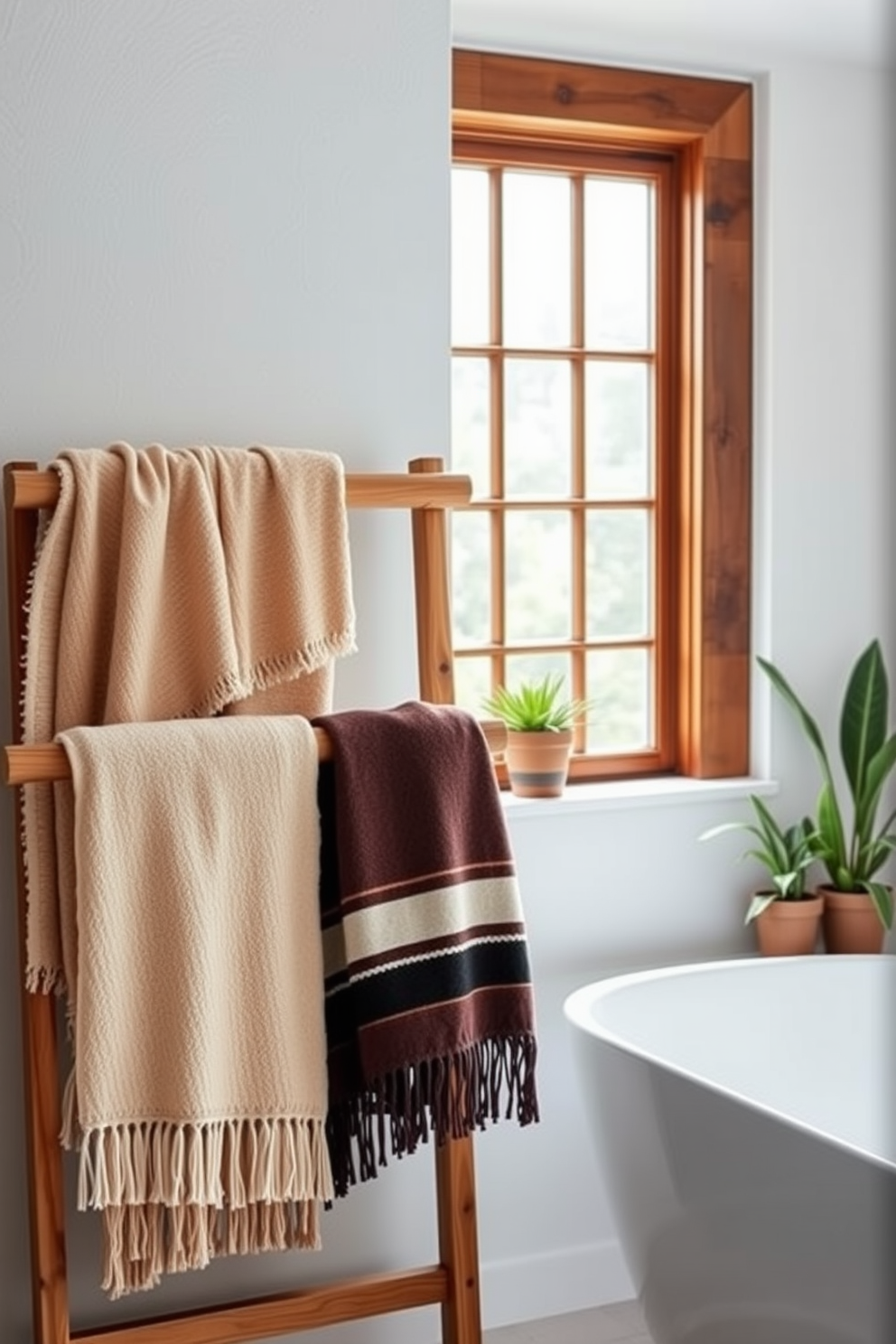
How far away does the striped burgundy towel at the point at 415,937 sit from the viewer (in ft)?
6.44

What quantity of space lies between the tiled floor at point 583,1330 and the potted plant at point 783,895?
0.65m

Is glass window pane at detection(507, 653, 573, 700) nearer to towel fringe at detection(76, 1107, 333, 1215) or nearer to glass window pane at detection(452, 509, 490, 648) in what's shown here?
glass window pane at detection(452, 509, 490, 648)

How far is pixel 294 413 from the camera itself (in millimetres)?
2254

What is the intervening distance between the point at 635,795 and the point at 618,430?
2.24 feet

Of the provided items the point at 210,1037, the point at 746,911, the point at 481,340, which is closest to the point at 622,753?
the point at 746,911

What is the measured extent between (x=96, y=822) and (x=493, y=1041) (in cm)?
56

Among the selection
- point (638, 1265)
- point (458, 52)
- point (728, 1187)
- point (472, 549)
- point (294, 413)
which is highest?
point (458, 52)

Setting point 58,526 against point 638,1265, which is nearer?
point 58,526

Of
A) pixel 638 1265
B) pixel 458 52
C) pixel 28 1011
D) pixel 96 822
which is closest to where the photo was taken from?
pixel 96 822

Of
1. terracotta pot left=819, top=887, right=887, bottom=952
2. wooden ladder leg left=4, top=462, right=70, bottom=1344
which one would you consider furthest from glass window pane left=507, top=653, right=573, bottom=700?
wooden ladder leg left=4, top=462, right=70, bottom=1344

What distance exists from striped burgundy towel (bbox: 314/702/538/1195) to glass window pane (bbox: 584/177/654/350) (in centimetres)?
124

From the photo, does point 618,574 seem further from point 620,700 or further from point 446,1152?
point 446,1152

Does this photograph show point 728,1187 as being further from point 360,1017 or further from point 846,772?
point 846,772

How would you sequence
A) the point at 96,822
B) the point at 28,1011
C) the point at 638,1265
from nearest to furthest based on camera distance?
the point at 96,822 → the point at 28,1011 → the point at 638,1265
